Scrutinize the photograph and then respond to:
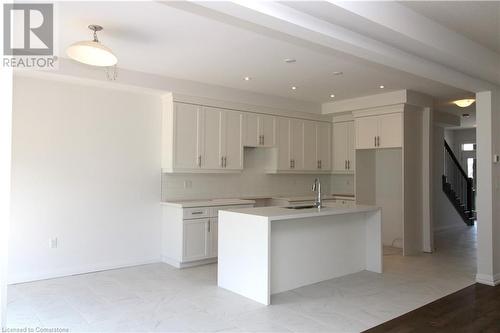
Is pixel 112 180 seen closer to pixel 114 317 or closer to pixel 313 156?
pixel 114 317

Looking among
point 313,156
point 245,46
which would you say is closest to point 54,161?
point 245,46

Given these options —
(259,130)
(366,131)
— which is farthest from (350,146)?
(259,130)

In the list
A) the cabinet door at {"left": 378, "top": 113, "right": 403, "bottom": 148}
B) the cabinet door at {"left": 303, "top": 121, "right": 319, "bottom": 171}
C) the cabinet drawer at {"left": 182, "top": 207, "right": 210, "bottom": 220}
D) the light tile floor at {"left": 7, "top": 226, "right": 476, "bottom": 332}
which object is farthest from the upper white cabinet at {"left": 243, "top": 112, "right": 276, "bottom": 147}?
the light tile floor at {"left": 7, "top": 226, "right": 476, "bottom": 332}

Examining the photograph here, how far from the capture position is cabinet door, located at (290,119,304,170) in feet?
22.5

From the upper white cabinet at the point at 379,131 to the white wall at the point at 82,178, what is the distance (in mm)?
3503

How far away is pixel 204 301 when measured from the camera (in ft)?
12.5

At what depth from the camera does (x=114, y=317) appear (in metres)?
3.35

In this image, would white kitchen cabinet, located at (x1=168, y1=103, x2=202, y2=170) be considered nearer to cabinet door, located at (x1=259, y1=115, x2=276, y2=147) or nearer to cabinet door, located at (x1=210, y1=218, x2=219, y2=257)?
cabinet door, located at (x1=210, y1=218, x2=219, y2=257)

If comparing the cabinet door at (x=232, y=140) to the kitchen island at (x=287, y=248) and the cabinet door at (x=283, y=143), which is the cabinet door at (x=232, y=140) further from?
the kitchen island at (x=287, y=248)

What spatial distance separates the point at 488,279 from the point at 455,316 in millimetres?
1462

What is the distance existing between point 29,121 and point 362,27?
396 centimetres

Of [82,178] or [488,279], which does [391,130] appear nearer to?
[488,279]

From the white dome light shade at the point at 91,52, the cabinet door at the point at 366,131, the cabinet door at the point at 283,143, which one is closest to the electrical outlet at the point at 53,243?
the white dome light shade at the point at 91,52

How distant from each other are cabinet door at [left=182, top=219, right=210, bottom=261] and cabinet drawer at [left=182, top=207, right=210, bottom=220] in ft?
0.18
